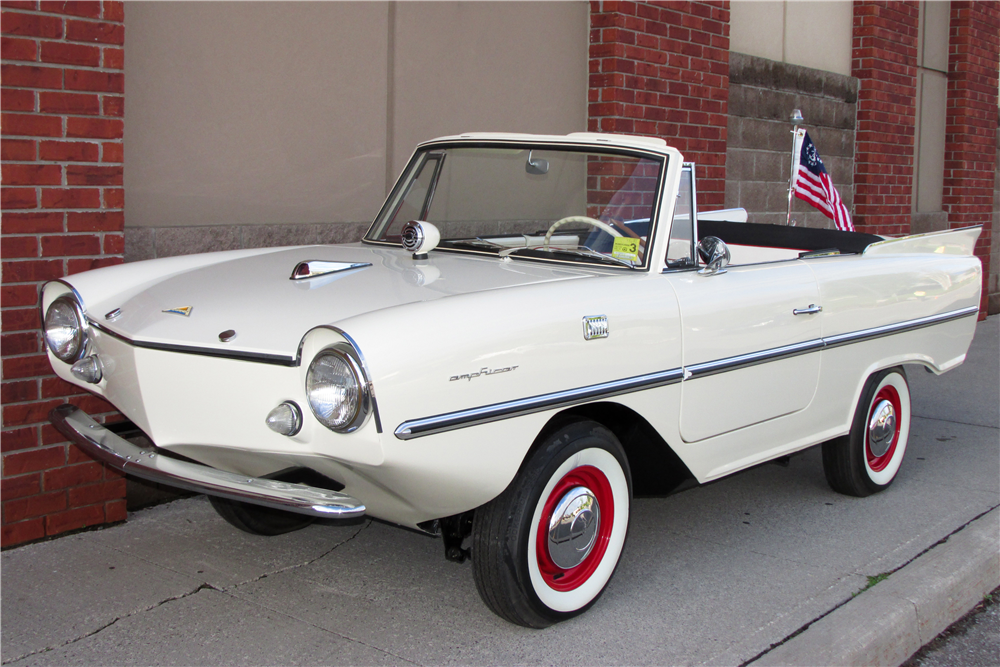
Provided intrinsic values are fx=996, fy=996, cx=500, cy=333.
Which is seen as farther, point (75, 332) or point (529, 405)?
point (75, 332)

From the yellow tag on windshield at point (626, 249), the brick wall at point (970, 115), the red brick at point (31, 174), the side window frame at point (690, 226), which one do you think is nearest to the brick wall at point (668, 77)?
the side window frame at point (690, 226)

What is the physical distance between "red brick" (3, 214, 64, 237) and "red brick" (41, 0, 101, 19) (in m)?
0.79

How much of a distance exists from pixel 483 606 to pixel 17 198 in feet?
7.75

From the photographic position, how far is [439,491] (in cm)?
281

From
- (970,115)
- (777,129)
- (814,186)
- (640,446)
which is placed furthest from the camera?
(970,115)

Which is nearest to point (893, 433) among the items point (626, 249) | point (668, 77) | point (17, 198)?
point (626, 249)

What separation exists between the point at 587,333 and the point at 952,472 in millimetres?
3088

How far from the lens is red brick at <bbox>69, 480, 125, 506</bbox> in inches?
162

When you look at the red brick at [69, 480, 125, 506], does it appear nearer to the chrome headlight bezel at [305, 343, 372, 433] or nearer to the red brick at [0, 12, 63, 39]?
the red brick at [0, 12, 63, 39]

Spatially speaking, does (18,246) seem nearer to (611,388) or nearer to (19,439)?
(19,439)

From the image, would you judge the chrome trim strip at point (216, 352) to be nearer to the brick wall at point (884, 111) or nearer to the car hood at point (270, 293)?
the car hood at point (270, 293)

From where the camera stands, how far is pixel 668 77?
287 inches

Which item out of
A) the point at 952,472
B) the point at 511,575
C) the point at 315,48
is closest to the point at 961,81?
the point at 952,472

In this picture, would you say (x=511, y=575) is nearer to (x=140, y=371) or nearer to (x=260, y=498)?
(x=260, y=498)
